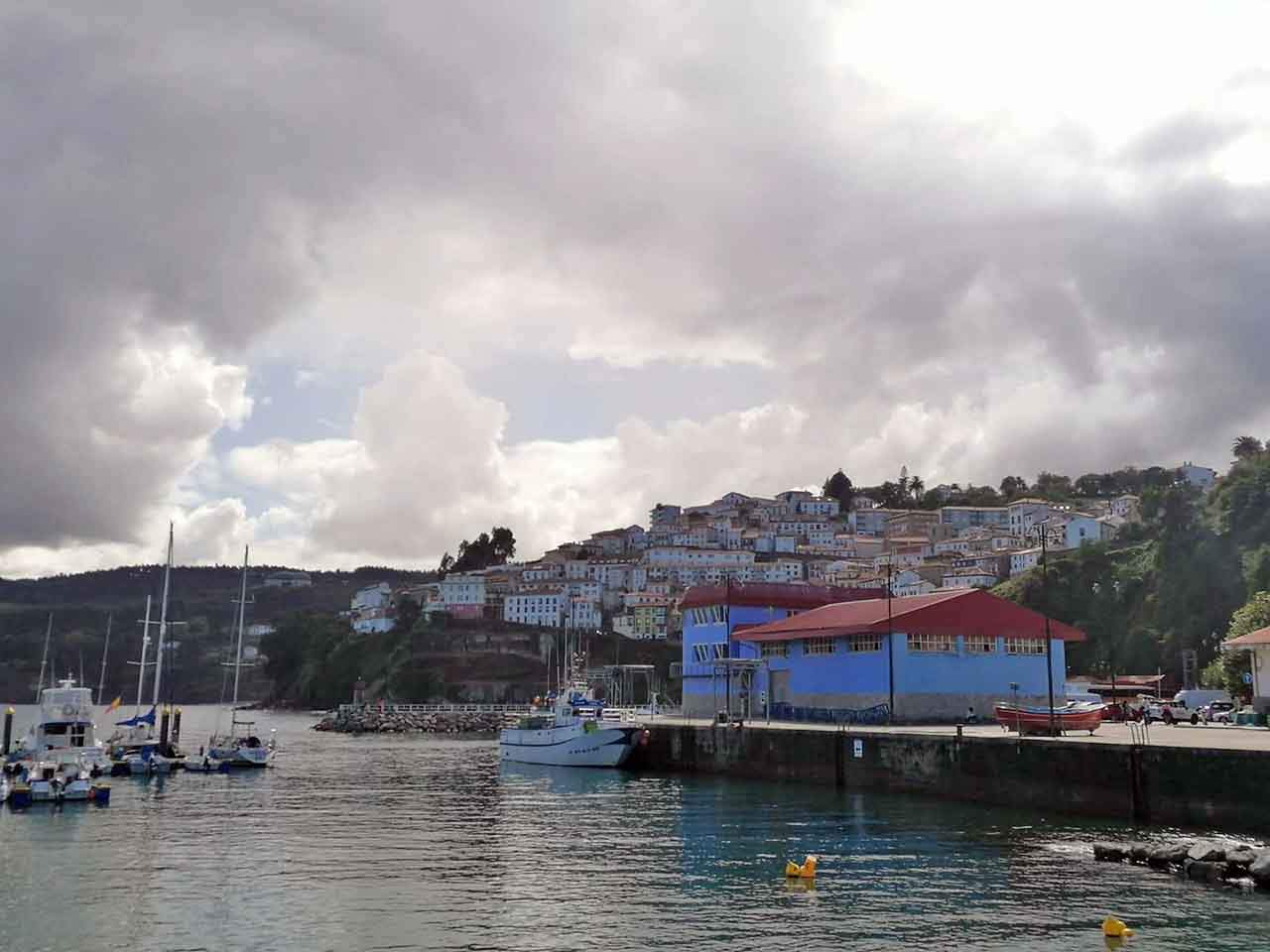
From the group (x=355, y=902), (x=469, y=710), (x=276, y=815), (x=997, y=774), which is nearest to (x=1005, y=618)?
(x=997, y=774)

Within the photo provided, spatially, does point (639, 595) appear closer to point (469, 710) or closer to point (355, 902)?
point (469, 710)

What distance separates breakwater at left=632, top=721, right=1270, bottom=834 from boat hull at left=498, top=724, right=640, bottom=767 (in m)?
5.43

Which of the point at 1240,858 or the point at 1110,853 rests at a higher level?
the point at 1240,858

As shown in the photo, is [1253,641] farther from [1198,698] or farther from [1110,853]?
[1110,853]

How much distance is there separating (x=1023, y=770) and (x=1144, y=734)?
5219 mm

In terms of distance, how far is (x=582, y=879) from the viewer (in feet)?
96.4

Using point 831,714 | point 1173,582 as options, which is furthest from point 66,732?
point 1173,582

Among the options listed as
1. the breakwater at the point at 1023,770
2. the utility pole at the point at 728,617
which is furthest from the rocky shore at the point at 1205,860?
the utility pole at the point at 728,617

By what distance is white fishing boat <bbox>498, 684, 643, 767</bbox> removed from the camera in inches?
2571

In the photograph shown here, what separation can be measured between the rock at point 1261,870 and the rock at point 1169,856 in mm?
1956

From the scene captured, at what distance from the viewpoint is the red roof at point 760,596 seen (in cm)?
7638

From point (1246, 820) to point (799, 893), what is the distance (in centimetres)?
1528

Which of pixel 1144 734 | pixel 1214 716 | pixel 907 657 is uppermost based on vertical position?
pixel 907 657

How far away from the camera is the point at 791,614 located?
77.9 m
